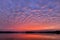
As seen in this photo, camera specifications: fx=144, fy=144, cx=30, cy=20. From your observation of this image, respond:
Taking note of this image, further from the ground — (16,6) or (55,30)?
(16,6)

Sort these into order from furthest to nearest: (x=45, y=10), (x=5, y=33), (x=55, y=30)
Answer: (x=5, y=33), (x=55, y=30), (x=45, y=10)

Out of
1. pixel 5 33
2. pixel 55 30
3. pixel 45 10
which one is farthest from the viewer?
pixel 5 33

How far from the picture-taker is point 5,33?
3.37ft

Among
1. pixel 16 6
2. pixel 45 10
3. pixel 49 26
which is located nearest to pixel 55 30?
pixel 49 26

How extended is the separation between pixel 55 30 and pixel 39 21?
4.7 inches

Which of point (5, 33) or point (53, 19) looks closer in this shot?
point (53, 19)

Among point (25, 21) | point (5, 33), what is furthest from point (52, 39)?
point (5, 33)

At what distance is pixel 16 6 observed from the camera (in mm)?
747

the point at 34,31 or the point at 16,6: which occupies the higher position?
the point at 16,6

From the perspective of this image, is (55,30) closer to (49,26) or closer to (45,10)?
(49,26)

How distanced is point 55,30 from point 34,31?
142 millimetres

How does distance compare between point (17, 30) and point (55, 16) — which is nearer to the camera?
point (55, 16)

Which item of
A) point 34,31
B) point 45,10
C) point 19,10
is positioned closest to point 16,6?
point 19,10

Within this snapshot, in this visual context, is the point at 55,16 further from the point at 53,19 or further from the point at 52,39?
the point at 52,39
